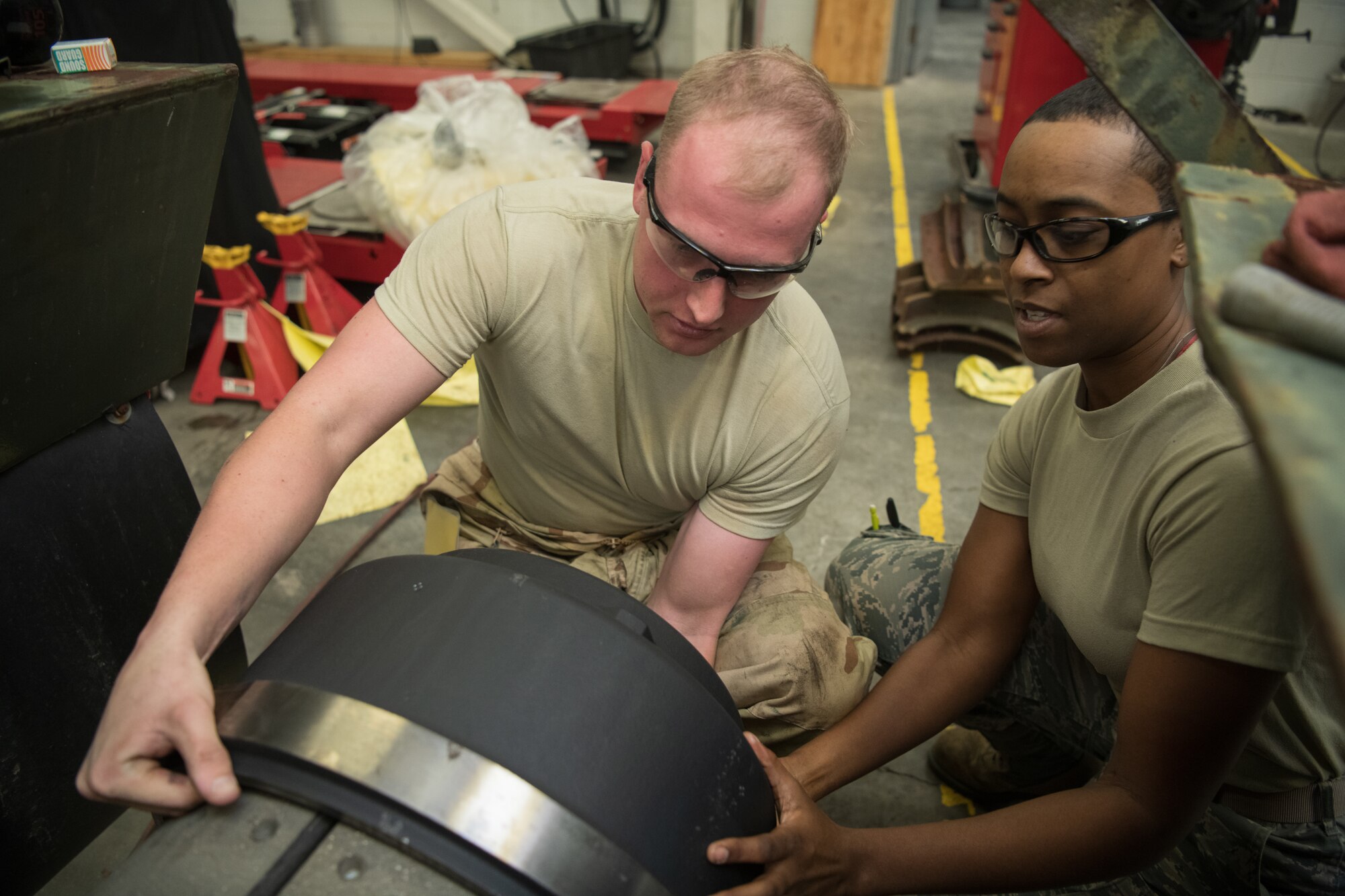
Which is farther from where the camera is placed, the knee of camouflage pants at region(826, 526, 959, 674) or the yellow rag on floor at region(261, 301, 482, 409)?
the yellow rag on floor at region(261, 301, 482, 409)

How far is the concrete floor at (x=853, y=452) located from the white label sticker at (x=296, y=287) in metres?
0.44

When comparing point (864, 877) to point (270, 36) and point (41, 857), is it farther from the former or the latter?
point (270, 36)

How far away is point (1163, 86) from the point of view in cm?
78

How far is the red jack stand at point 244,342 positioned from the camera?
3176 mm

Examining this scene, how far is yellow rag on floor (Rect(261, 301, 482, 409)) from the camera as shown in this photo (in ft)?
10.8

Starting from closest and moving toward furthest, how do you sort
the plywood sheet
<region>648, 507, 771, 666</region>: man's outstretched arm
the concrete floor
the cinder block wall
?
1. <region>648, 507, 771, 666</region>: man's outstretched arm
2. the concrete floor
3. the cinder block wall
4. the plywood sheet

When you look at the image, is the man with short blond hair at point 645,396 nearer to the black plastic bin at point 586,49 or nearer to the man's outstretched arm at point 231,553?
the man's outstretched arm at point 231,553

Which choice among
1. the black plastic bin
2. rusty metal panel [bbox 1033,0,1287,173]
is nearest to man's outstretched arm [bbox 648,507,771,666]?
rusty metal panel [bbox 1033,0,1287,173]

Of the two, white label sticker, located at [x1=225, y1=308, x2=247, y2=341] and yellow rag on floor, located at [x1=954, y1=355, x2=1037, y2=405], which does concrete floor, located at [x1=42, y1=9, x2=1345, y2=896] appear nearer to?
yellow rag on floor, located at [x1=954, y1=355, x2=1037, y2=405]

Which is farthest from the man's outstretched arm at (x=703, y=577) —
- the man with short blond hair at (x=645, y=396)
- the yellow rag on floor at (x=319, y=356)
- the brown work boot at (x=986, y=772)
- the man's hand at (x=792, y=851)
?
the yellow rag on floor at (x=319, y=356)

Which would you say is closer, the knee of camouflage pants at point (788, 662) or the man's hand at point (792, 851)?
the man's hand at point (792, 851)

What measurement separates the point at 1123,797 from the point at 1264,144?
842mm

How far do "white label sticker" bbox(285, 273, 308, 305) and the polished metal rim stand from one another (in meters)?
2.91

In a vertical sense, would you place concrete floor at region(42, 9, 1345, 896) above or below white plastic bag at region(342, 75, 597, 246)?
below
